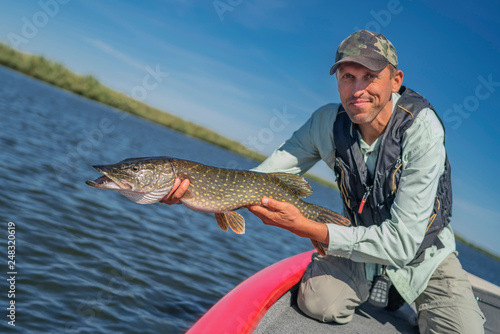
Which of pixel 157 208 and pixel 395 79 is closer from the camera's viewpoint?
pixel 395 79

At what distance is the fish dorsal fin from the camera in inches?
125

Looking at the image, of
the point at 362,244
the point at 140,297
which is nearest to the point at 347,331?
the point at 362,244

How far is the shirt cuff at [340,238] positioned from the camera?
113 inches

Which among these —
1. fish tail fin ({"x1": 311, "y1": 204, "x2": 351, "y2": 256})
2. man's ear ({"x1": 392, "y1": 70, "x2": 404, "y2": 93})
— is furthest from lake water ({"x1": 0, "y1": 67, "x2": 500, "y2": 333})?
man's ear ({"x1": 392, "y1": 70, "x2": 404, "y2": 93})

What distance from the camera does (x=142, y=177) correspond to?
277 cm

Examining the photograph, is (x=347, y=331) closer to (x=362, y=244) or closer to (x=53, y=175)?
(x=362, y=244)

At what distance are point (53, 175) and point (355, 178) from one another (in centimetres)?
779

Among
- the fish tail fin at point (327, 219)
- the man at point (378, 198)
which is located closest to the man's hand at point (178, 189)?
the man at point (378, 198)

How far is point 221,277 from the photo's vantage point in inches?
259

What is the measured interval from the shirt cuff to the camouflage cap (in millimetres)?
1160

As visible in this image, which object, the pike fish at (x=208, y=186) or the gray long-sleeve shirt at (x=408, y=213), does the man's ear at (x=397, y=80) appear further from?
the pike fish at (x=208, y=186)

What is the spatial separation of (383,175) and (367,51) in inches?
37.0

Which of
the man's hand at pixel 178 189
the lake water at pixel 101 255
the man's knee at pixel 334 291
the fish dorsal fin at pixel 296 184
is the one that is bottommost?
the lake water at pixel 101 255

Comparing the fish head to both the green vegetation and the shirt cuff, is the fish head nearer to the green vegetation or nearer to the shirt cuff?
the shirt cuff
